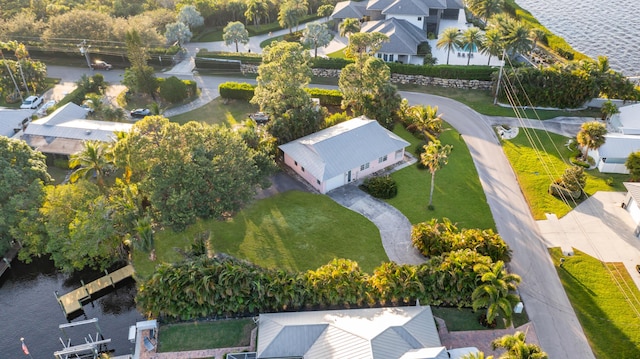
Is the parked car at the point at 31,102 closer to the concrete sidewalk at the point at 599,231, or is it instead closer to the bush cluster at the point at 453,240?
the bush cluster at the point at 453,240

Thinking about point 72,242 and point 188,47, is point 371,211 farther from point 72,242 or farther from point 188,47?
point 188,47

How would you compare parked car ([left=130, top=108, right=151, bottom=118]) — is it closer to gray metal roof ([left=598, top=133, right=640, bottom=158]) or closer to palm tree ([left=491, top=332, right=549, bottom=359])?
palm tree ([left=491, top=332, right=549, bottom=359])

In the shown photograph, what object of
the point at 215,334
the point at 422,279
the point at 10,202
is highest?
the point at 10,202

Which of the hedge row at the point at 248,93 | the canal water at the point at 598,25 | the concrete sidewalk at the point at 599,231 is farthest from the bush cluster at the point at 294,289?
the canal water at the point at 598,25

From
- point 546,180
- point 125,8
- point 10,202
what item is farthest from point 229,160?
point 125,8

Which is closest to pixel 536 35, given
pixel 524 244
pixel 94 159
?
pixel 524 244

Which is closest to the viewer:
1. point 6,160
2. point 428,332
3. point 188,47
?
point 428,332

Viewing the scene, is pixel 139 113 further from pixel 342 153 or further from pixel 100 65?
pixel 342 153
